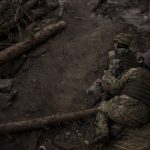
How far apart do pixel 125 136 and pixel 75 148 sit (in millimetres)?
814

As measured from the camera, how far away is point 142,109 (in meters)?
5.01

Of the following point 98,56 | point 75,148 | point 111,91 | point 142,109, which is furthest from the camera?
point 98,56

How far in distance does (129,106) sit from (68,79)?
6.37 ft

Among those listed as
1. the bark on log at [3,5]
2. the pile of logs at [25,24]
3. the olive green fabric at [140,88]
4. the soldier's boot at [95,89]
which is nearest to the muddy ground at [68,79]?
the soldier's boot at [95,89]

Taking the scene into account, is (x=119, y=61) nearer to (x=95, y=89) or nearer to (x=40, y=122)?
(x=95, y=89)

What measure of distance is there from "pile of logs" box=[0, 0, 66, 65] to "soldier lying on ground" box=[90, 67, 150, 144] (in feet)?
8.61

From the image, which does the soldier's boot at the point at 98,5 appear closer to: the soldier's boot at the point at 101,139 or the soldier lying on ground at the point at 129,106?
the soldier lying on ground at the point at 129,106

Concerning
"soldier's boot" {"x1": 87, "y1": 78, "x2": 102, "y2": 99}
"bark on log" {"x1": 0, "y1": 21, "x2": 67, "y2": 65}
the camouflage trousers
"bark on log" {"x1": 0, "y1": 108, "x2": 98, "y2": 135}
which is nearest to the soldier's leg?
the camouflage trousers

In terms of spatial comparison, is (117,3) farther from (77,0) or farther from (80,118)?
(80,118)

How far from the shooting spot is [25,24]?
8070mm

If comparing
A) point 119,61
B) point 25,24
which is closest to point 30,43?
point 25,24

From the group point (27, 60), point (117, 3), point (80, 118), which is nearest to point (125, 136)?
point (80, 118)

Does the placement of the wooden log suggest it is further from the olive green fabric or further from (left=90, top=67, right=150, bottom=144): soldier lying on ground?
the olive green fabric

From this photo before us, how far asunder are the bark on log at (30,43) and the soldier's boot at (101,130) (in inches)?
98.1
